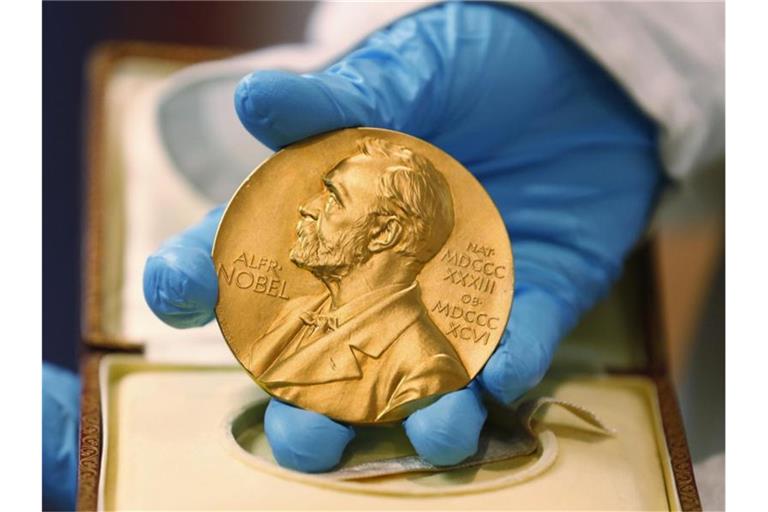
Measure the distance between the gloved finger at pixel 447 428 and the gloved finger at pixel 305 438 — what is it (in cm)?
5

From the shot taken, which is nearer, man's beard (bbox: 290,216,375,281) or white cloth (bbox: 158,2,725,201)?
man's beard (bbox: 290,216,375,281)

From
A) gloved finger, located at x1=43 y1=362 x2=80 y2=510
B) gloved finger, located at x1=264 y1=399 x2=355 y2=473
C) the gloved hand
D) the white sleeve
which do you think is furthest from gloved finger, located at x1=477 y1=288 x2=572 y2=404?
gloved finger, located at x1=43 y1=362 x2=80 y2=510

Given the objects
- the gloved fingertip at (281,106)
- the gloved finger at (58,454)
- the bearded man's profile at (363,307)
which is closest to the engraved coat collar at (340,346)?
the bearded man's profile at (363,307)

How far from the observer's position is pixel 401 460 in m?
0.87

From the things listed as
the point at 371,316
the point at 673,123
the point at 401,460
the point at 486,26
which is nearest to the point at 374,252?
the point at 371,316

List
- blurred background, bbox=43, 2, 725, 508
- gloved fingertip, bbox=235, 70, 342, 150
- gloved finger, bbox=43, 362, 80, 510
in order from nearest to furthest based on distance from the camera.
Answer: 1. gloved fingertip, bbox=235, 70, 342, 150
2. gloved finger, bbox=43, 362, 80, 510
3. blurred background, bbox=43, 2, 725, 508

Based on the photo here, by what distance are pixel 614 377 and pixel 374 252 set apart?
0.34m

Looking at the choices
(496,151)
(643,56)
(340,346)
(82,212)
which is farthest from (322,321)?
(82,212)

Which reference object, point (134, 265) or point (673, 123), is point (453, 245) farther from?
point (134, 265)

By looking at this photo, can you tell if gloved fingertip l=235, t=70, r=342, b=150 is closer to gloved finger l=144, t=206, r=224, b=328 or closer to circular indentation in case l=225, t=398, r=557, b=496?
gloved finger l=144, t=206, r=224, b=328

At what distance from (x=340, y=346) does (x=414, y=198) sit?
4.5 inches

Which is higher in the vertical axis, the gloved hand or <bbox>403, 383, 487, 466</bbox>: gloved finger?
the gloved hand

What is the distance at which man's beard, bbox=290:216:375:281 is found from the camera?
0.84 meters

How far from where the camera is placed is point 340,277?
0.85 meters
